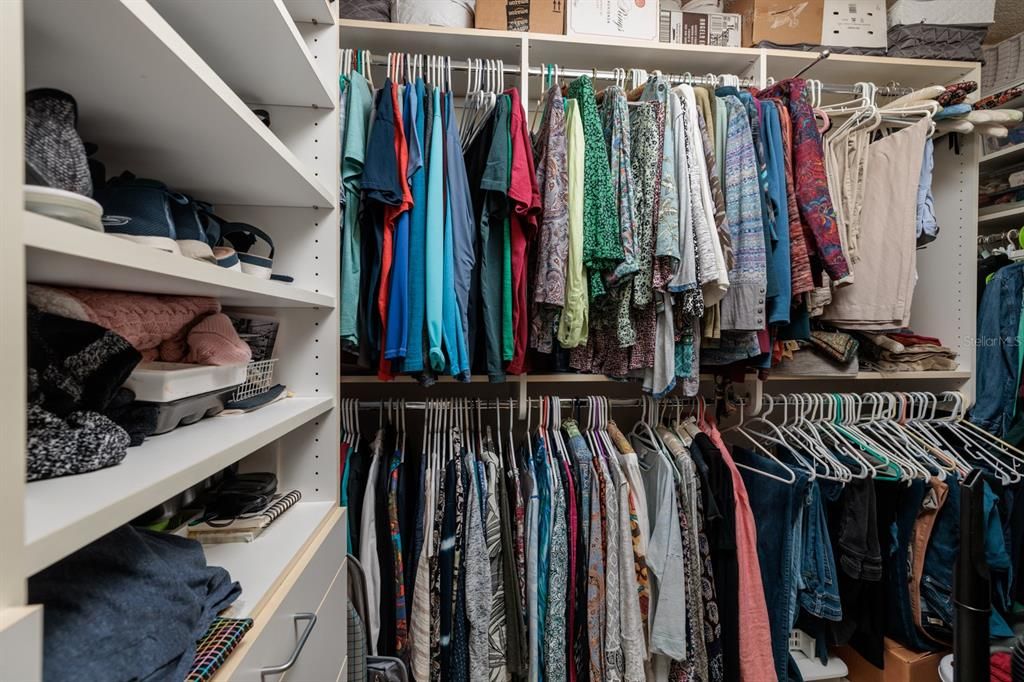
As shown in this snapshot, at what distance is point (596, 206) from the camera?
1081 mm

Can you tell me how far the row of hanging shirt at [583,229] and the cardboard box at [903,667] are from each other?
3.27 ft

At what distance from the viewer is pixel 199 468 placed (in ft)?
1.42

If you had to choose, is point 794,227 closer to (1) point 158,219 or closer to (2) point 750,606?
(2) point 750,606

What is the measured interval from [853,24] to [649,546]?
1.80 m

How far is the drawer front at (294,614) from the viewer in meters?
0.48

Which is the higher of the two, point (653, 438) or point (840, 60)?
point (840, 60)

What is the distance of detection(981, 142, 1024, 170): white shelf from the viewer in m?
1.52

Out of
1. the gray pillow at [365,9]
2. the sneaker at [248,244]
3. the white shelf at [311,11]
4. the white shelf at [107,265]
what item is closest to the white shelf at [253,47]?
the white shelf at [311,11]

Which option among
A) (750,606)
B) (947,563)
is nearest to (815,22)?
(947,563)

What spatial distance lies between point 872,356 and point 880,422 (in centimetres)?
23

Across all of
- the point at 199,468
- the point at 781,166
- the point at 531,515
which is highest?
the point at 781,166

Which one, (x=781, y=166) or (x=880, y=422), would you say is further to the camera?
(x=880, y=422)

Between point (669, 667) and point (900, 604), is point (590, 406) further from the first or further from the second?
point (900, 604)

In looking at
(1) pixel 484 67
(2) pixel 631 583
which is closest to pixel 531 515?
(2) pixel 631 583
